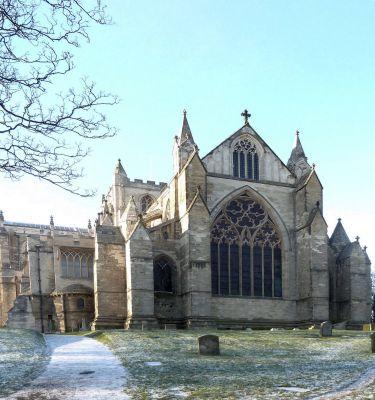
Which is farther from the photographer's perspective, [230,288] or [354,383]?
[230,288]

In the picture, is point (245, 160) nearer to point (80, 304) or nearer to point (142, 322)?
point (142, 322)

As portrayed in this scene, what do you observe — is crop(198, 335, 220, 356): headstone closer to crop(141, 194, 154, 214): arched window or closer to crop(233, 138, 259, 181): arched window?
crop(233, 138, 259, 181): arched window

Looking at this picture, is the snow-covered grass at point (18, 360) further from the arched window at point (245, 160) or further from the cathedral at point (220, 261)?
the arched window at point (245, 160)

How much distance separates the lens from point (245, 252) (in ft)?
112

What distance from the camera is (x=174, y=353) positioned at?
17.8 m

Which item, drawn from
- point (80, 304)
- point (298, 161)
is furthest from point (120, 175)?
Answer: point (298, 161)

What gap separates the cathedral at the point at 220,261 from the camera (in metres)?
31.1

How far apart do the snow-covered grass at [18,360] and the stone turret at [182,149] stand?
14.4m

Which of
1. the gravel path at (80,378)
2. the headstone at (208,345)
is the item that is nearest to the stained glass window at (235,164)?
the gravel path at (80,378)

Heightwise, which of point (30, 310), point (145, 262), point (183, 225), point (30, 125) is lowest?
point (30, 310)

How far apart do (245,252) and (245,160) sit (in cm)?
619

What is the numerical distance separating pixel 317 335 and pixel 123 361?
12509mm

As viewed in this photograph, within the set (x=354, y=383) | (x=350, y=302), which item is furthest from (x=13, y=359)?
(x=350, y=302)

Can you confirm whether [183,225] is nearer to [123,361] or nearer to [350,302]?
[350,302]
